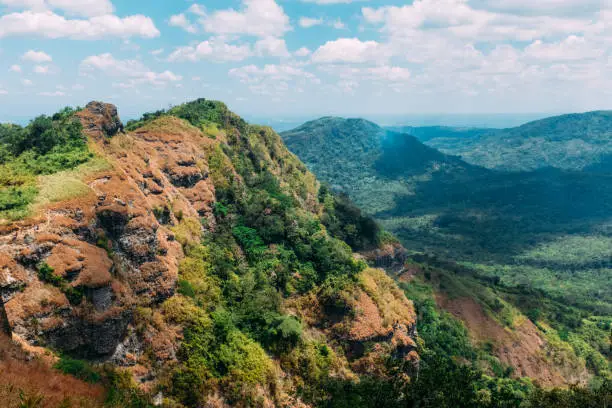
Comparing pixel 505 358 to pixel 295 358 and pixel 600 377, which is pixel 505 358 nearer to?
pixel 600 377

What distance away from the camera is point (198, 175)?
4566 centimetres

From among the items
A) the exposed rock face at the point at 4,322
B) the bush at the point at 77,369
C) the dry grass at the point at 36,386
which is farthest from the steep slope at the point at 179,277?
the dry grass at the point at 36,386

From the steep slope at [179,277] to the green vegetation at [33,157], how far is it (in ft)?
0.46

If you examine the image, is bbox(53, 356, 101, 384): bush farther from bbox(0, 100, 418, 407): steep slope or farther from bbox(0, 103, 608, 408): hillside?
bbox(0, 100, 418, 407): steep slope

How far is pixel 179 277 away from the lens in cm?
3178

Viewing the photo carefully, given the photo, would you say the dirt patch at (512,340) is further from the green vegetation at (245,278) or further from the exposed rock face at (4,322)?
the exposed rock face at (4,322)

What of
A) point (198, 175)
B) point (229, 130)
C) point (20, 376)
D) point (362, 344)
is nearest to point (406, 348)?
point (362, 344)

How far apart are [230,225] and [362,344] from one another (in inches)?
747

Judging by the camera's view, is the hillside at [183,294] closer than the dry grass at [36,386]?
No

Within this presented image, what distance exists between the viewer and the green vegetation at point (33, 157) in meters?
25.3

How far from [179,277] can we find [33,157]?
1490cm

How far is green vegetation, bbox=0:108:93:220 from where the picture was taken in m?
25.3

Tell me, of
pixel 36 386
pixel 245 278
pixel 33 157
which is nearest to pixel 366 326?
pixel 245 278

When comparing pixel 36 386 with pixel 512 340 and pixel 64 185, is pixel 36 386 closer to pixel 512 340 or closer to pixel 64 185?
pixel 64 185
